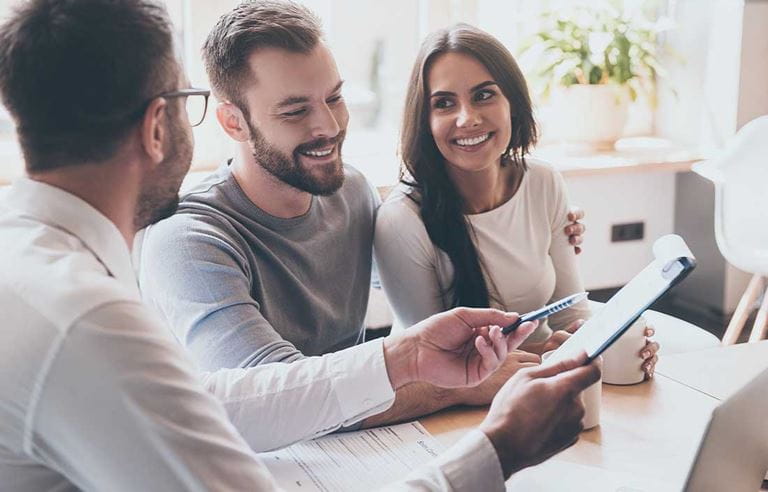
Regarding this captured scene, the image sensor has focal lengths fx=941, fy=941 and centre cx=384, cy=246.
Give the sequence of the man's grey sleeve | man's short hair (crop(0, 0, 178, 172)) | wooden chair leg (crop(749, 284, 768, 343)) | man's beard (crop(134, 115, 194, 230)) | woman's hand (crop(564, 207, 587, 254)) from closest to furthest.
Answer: man's short hair (crop(0, 0, 178, 172)) < man's beard (crop(134, 115, 194, 230)) < the man's grey sleeve < woman's hand (crop(564, 207, 587, 254)) < wooden chair leg (crop(749, 284, 768, 343))

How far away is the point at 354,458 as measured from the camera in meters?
1.31

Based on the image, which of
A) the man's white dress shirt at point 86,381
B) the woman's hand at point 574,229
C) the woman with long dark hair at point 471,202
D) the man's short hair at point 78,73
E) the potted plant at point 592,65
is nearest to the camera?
the man's white dress shirt at point 86,381

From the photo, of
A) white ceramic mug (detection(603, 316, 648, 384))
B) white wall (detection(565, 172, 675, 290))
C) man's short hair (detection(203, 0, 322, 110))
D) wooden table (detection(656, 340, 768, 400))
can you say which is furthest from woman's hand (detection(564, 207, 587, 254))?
white wall (detection(565, 172, 675, 290))

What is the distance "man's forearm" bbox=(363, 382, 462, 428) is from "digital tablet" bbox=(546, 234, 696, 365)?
0.26 metres

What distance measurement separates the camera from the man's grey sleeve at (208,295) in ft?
4.93

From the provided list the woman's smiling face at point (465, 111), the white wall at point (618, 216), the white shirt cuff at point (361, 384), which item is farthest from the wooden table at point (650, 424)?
the white wall at point (618, 216)

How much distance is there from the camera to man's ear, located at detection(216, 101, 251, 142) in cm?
177

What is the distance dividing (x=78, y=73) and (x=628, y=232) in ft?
10.3

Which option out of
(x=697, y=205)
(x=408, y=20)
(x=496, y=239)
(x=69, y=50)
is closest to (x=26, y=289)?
(x=69, y=50)

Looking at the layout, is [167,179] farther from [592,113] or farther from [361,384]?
[592,113]

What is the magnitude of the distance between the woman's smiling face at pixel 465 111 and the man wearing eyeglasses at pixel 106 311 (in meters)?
0.99

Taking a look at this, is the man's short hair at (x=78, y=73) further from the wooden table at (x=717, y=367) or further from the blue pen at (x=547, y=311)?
the wooden table at (x=717, y=367)

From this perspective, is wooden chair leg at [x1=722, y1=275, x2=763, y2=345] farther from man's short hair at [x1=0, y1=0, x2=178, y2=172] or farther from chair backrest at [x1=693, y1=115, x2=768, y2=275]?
man's short hair at [x1=0, y1=0, x2=178, y2=172]

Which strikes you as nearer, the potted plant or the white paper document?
the white paper document
